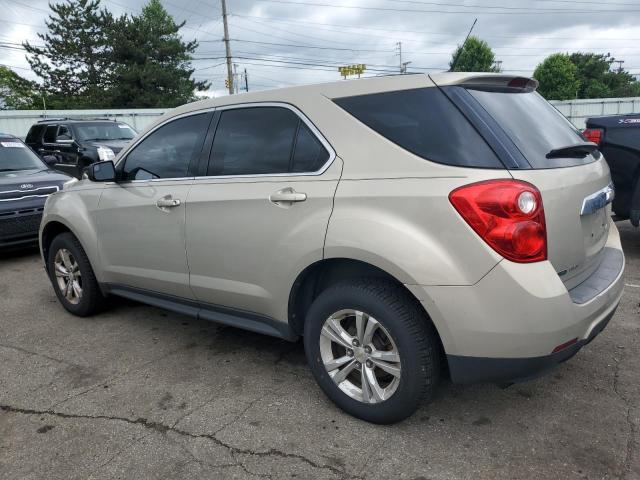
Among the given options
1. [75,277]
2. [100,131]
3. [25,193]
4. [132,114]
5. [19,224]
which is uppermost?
[132,114]

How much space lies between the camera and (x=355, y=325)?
8.99ft

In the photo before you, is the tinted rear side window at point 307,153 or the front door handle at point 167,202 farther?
the front door handle at point 167,202

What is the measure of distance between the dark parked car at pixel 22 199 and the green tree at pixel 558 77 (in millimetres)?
57079

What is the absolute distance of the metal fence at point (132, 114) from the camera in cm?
2403

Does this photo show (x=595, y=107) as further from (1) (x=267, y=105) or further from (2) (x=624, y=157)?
(1) (x=267, y=105)

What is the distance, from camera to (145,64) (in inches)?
1613

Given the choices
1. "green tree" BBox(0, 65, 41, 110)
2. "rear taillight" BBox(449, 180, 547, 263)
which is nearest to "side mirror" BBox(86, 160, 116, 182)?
"rear taillight" BBox(449, 180, 547, 263)

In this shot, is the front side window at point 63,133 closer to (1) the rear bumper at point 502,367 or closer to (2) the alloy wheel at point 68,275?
(2) the alloy wheel at point 68,275

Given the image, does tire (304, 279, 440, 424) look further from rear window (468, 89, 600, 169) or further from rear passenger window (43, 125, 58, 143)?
rear passenger window (43, 125, 58, 143)

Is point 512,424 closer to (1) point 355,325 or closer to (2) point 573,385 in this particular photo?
(2) point 573,385

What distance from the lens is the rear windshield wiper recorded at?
255 cm

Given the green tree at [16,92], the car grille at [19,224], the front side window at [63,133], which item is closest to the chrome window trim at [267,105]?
the car grille at [19,224]

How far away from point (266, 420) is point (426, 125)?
174cm

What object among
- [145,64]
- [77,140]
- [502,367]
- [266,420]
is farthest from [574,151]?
[145,64]
